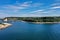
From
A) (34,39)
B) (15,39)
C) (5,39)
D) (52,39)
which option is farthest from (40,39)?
(5,39)

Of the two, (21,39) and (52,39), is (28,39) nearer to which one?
(21,39)

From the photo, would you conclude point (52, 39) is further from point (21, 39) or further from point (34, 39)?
point (21, 39)

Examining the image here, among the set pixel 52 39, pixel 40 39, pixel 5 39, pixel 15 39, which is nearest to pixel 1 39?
pixel 5 39

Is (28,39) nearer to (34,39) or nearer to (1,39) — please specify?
(34,39)

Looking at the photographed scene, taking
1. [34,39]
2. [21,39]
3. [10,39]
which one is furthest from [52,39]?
[10,39]

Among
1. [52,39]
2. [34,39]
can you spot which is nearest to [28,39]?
[34,39]
